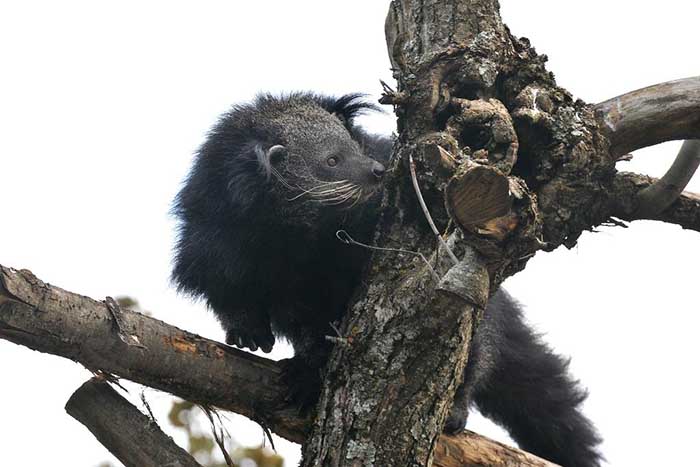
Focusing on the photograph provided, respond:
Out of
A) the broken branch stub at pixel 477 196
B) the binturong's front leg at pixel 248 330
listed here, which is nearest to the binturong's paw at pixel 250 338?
the binturong's front leg at pixel 248 330

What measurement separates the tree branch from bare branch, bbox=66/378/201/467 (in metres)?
0.15

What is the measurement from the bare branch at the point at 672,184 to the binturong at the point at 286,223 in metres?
1.11

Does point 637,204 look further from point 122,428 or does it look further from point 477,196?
point 122,428

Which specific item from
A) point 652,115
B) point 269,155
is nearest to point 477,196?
point 652,115

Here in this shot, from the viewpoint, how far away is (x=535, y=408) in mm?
5719

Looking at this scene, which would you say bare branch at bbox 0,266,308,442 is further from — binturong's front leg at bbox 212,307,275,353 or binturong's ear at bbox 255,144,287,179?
binturong's ear at bbox 255,144,287,179

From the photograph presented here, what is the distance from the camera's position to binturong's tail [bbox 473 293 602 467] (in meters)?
5.70

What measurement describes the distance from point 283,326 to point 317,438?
1.28 meters

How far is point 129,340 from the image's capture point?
11.3ft

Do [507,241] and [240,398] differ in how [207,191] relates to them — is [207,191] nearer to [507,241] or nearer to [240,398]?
[240,398]

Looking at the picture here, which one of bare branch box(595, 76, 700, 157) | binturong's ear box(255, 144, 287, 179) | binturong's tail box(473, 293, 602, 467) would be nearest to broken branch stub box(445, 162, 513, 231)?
bare branch box(595, 76, 700, 157)

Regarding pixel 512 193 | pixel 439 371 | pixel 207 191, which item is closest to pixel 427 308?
pixel 439 371

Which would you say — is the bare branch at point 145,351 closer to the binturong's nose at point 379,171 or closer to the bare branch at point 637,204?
the binturong's nose at point 379,171

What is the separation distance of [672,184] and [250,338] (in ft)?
6.69
